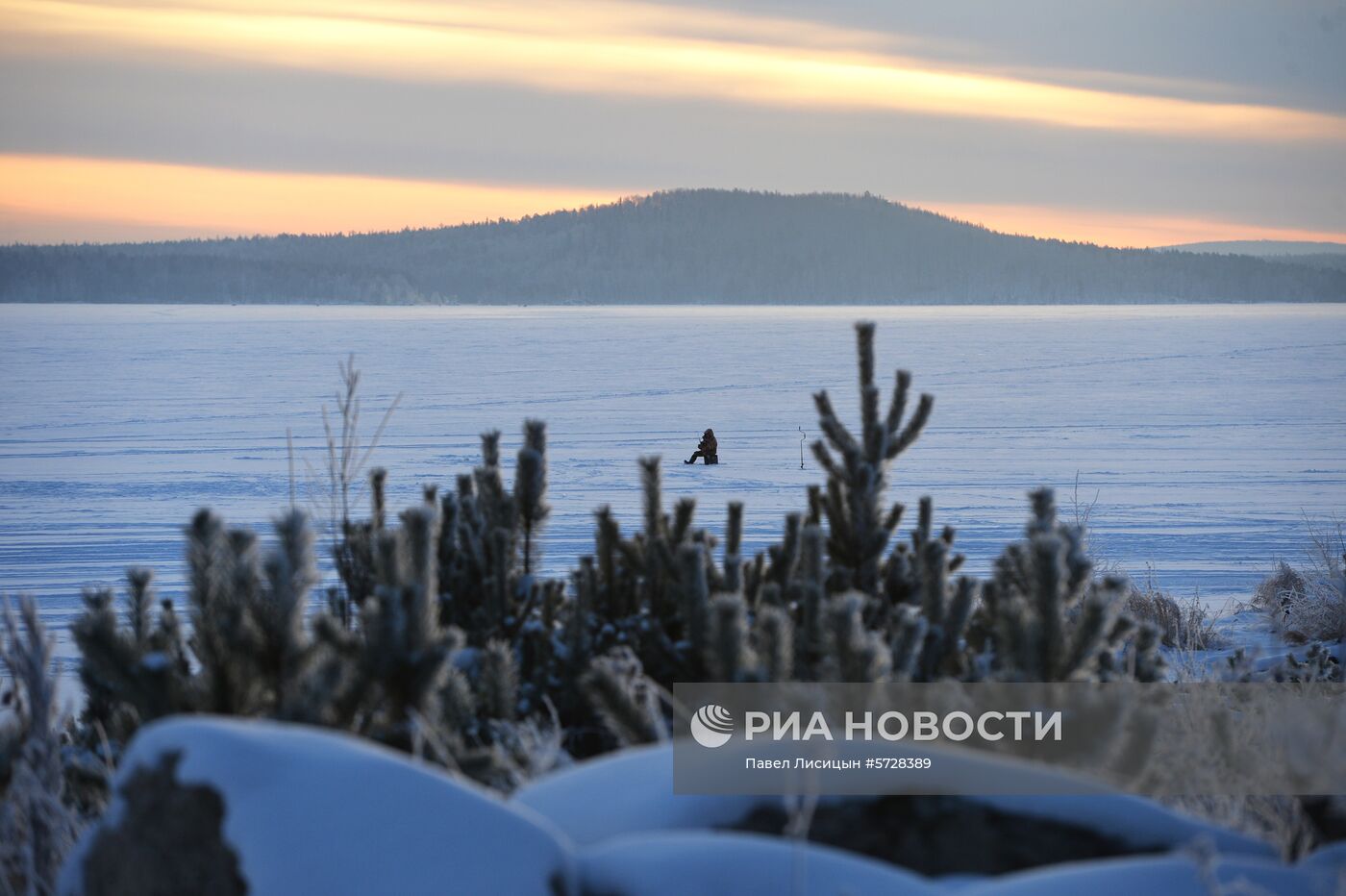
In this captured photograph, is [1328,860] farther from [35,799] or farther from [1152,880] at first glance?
[35,799]

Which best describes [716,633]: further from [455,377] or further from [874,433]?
[455,377]

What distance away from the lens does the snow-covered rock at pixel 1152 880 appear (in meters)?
2.06

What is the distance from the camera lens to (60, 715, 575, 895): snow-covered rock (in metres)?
2.12

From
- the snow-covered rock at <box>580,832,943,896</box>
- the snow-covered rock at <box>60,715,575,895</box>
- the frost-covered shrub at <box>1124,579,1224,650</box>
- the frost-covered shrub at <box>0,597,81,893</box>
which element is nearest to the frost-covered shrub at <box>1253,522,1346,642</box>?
the frost-covered shrub at <box>1124,579,1224,650</box>

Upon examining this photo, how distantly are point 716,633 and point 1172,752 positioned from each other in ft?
5.65

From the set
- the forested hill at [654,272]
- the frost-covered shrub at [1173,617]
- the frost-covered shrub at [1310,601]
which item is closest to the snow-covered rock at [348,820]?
the frost-covered shrub at [1173,617]

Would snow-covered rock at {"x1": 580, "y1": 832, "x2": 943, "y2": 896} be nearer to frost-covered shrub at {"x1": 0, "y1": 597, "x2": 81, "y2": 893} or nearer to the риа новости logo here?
the риа новости logo

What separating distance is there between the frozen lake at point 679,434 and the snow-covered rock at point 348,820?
142 inches

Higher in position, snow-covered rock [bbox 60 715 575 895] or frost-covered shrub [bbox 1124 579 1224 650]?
snow-covered rock [bbox 60 715 575 895]

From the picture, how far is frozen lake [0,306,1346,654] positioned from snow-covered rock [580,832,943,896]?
3.99 metres

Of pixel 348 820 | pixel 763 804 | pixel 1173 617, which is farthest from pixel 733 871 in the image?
pixel 1173 617

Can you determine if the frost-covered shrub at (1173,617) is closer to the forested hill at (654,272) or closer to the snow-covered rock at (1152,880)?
the snow-covered rock at (1152,880)

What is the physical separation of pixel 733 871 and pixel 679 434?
2379 centimetres

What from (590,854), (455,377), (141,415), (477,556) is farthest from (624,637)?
(455,377)
